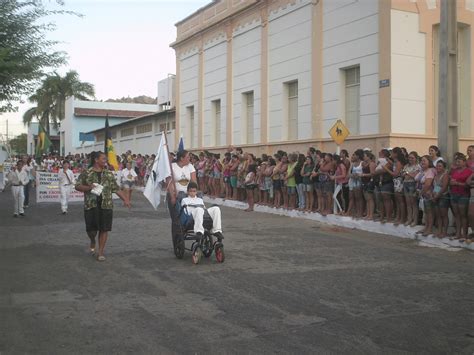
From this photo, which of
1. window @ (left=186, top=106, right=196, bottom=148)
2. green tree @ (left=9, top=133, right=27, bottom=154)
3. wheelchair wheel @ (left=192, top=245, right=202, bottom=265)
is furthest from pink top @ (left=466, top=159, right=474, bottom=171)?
green tree @ (left=9, top=133, right=27, bottom=154)

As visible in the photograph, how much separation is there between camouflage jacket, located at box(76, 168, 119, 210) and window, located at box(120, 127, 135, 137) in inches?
1283

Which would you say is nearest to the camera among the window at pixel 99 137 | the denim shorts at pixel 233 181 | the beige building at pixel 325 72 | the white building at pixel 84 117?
the beige building at pixel 325 72

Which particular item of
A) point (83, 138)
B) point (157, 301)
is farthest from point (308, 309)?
point (83, 138)

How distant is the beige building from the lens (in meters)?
17.2

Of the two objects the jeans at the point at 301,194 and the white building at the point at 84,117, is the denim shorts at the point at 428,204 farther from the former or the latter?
the white building at the point at 84,117

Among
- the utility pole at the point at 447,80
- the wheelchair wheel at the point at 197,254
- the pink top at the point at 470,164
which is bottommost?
the wheelchair wheel at the point at 197,254

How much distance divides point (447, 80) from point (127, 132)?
109ft

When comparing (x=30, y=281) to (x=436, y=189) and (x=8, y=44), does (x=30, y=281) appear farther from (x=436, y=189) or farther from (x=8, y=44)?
(x=436, y=189)

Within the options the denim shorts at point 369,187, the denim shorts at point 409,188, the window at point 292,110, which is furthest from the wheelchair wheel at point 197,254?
the window at point 292,110

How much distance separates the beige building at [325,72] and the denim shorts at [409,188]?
4.16 meters

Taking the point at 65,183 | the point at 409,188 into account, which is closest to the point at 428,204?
the point at 409,188

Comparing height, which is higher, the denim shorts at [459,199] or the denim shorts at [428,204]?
the denim shorts at [459,199]

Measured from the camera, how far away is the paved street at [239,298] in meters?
5.58

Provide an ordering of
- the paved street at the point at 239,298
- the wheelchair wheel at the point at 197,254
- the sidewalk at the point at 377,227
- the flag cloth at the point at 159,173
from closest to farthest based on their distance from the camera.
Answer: the paved street at the point at 239,298 < the wheelchair wheel at the point at 197,254 < the flag cloth at the point at 159,173 < the sidewalk at the point at 377,227
